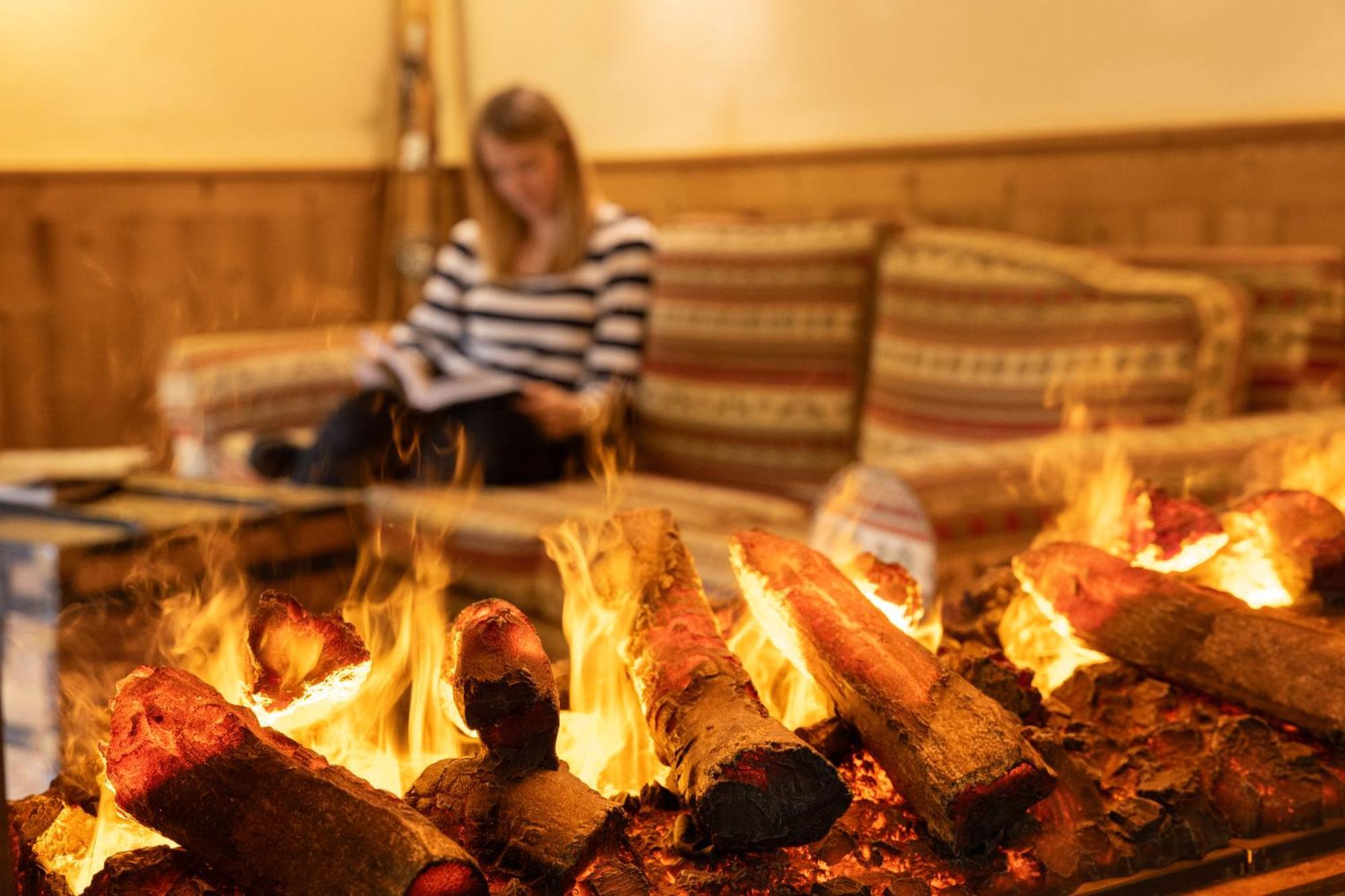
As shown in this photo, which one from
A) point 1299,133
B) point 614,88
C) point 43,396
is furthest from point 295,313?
point 1299,133

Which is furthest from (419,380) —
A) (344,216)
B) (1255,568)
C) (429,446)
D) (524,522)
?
(1255,568)

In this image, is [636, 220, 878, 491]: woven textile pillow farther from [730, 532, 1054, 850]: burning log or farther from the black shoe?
[730, 532, 1054, 850]: burning log

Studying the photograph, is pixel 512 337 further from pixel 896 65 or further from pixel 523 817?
pixel 523 817

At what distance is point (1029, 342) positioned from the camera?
2.51m

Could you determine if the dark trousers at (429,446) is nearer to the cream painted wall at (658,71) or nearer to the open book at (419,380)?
the open book at (419,380)

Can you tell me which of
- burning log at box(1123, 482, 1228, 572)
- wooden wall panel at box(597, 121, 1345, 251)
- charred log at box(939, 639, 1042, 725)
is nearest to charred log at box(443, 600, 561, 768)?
charred log at box(939, 639, 1042, 725)

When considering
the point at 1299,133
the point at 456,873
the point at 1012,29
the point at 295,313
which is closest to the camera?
the point at 456,873

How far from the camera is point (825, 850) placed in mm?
1057

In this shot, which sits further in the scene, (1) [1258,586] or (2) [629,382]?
(2) [629,382]

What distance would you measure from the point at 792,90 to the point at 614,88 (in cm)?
71

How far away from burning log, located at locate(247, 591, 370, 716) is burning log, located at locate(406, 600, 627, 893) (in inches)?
3.8

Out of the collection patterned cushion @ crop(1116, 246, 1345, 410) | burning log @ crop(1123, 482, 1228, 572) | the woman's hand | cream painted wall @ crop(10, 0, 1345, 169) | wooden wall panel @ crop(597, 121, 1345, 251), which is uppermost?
cream painted wall @ crop(10, 0, 1345, 169)

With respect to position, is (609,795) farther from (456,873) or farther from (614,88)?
(614,88)

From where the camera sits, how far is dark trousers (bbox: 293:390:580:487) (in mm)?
2930
